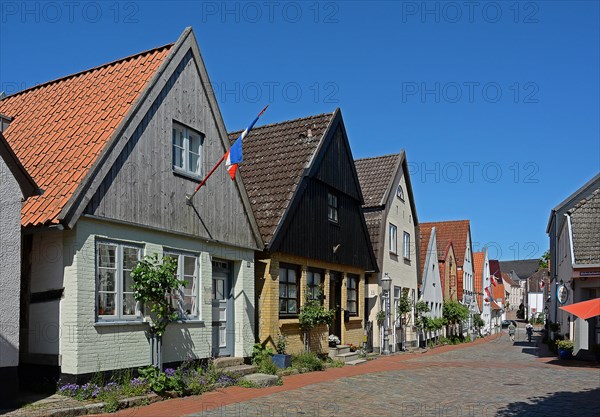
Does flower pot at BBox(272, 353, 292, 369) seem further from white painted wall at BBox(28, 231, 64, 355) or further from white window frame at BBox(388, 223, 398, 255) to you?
white window frame at BBox(388, 223, 398, 255)

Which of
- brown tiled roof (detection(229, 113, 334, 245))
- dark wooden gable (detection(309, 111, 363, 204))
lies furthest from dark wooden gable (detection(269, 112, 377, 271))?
brown tiled roof (detection(229, 113, 334, 245))

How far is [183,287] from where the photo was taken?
1440 cm

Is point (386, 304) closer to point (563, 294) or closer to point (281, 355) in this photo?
point (563, 294)

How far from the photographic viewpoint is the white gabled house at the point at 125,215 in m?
11.5

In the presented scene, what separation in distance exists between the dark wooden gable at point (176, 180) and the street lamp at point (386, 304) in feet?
32.6

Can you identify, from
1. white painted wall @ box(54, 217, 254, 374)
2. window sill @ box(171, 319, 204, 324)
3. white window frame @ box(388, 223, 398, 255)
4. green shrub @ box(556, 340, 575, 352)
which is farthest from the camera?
white window frame @ box(388, 223, 398, 255)

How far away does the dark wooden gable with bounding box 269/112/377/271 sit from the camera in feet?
62.0

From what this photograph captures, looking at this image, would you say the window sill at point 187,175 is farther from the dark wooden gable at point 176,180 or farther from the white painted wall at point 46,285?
the white painted wall at point 46,285

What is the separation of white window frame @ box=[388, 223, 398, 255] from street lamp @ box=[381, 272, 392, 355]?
1660 millimetres

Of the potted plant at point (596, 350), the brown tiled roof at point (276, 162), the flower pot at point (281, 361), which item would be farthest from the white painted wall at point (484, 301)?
the flower pot at point (281, 361)

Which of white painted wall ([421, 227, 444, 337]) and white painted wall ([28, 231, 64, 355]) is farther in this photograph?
white painted wall ([421, 227, 444, 337])

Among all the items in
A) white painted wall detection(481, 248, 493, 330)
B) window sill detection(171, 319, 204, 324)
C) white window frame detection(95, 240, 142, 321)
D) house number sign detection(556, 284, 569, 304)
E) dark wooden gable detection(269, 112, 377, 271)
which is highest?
dark wooden gable detection(269, 112, 377, 271)

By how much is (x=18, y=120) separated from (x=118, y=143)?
13.4 ft

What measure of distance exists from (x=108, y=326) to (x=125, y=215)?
209 cm
